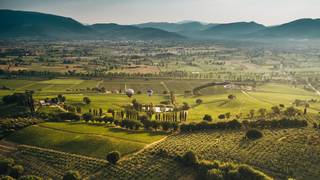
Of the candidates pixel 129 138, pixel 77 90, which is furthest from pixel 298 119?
pixel 77 90

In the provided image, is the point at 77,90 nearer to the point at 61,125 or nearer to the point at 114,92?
the point at 114,92

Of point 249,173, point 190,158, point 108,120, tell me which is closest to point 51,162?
point 108,120

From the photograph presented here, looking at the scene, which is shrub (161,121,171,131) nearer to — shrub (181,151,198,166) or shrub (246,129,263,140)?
shrub (246,129,263,140)

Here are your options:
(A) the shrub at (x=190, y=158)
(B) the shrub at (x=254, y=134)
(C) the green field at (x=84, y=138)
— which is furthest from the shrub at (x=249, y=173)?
(C) the green field at (x=84, y=138)

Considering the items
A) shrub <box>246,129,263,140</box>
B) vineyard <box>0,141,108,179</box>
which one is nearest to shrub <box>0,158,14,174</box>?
vineyard <box>0,141,108,179</box>

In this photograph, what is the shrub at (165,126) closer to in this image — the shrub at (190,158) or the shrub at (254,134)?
the shrub at (254,134)

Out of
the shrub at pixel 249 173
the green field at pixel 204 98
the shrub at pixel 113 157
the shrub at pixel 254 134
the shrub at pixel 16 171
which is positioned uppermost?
the shrub at pixel 254 134

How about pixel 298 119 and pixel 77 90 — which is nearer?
pixel 298 119
